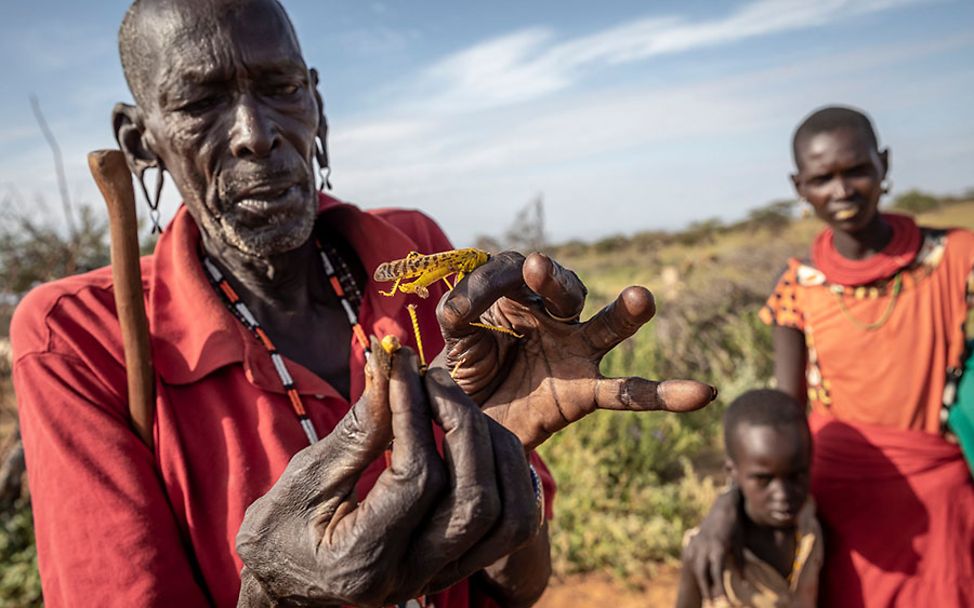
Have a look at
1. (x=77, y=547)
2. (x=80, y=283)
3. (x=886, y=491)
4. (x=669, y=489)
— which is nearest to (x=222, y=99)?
(x=80, y=283)

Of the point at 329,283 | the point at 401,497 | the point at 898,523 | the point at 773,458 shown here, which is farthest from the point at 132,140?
the point at 898,523

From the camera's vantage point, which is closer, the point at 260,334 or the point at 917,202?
the point at 260,334

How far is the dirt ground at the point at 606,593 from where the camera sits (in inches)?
191

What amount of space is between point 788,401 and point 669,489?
2495 mm

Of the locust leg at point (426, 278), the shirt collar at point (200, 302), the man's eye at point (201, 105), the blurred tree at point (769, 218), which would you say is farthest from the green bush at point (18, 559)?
the blurred tree at point (769, 218)

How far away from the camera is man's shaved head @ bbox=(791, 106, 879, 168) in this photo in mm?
3674

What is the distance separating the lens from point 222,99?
1.87m

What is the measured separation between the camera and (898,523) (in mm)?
3461

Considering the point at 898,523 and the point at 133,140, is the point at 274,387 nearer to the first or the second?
the point at 133,140

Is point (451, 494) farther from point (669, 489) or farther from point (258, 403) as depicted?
point (669, 489)

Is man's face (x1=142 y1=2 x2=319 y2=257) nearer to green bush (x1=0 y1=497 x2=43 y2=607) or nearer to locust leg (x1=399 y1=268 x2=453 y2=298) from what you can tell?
locust leg (x1=399 y1=268 x2=453 y2=298)

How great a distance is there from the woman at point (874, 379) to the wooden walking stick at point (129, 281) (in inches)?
105

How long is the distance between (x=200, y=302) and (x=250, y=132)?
0.46 metres

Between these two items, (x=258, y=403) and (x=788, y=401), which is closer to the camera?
(x=258, y=403)
